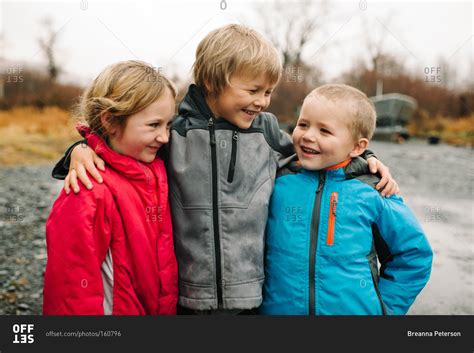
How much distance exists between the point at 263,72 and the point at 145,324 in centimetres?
115

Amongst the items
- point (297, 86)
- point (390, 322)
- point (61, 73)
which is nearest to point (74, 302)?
point (390, 322)

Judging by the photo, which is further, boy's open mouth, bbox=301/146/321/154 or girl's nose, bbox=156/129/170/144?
boy's open mouth, bbox=301/146/321/154

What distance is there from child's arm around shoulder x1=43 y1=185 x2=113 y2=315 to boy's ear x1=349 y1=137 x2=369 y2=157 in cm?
107

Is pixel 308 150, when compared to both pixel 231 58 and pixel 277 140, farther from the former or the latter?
pixel 231 58

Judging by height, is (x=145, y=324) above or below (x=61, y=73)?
below

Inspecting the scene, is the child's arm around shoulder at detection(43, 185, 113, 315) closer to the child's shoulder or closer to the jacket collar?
the jacket collar

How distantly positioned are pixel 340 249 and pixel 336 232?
0.07 metres

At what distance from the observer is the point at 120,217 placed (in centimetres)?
182

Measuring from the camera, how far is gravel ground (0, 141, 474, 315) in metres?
3.63

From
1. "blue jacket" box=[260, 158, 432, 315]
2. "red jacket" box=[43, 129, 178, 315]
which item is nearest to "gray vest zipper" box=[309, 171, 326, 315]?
"blue jacket" box=[260, 158, 432, 315]

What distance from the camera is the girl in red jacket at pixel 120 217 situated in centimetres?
176

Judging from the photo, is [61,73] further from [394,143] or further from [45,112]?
[394,143]

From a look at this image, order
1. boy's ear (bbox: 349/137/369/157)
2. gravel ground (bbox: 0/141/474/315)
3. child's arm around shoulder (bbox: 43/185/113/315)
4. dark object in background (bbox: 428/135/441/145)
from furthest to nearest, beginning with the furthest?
1. dark object in background (bbox: 428/135/441/145)
2. gravel ground (bbox: 0/141/474/315)
3. boy's ear (bbox: 349/137/369/157)
4. child's arm around shoulder (bbox: 43/185/113/315)

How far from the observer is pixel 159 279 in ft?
6.20
